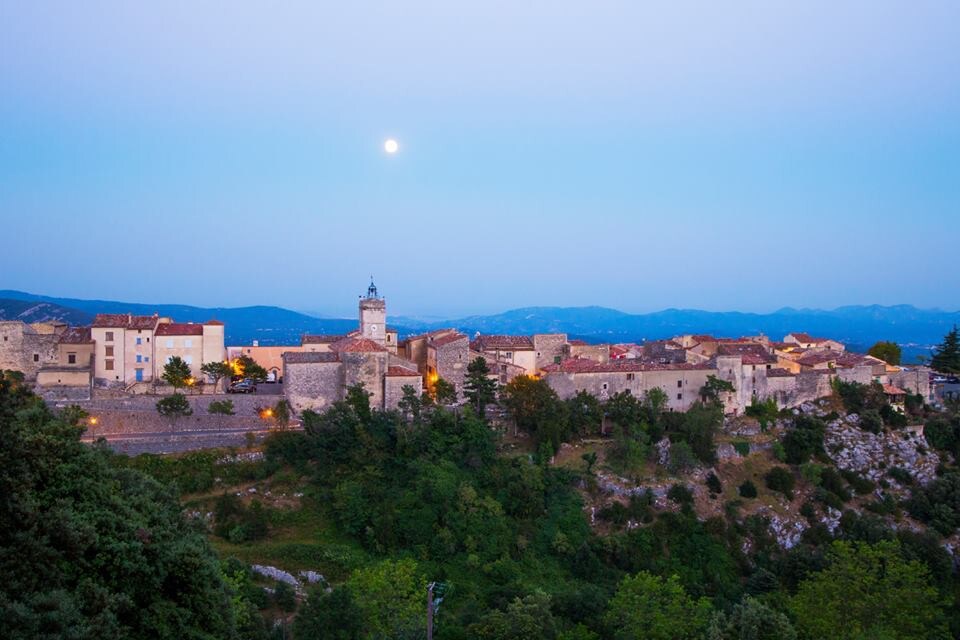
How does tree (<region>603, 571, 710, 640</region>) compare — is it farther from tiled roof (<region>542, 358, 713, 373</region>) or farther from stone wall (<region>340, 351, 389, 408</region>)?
tiled roof (<region>542, 358, 713, 373</region>)

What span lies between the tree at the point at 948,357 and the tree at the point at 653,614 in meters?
40.3

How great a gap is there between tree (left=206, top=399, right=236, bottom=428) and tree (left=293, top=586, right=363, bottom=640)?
654 inches

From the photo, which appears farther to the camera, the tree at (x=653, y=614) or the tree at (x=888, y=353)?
the tree at (x=888, y=353)

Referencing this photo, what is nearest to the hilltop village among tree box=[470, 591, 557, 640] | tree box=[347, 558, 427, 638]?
tree box=[347, 558, 427, 638]

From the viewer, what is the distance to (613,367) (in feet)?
129

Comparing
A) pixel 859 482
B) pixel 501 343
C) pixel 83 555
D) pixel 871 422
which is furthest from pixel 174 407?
pixel 871 422

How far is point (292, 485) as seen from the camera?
31797 mm

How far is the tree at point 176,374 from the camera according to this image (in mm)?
36438

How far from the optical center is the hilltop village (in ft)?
116

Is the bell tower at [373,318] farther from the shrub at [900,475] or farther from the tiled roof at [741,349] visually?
the shrub at [900,475]

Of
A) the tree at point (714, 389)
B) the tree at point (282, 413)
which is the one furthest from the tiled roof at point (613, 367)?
the tree at point (282, 413)

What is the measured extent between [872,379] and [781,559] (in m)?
17.3


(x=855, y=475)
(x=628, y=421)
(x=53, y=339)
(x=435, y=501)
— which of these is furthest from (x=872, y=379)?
(x=53, y=339)

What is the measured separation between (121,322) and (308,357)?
395 inches
